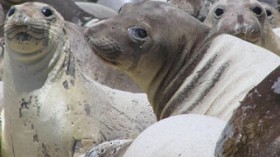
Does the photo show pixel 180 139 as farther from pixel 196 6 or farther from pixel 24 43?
pixel 196 6

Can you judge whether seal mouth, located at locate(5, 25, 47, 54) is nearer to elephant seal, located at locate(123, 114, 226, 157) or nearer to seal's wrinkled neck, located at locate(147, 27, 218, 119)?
seal's wrinkled neck, located at locate(147, 27, 218, 119)

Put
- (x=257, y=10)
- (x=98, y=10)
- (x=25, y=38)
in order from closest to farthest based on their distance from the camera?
(x=25, y=38), (x=257, y=10), (x=98, y=10)

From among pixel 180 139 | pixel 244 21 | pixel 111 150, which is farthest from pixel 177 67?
pixel 180 139

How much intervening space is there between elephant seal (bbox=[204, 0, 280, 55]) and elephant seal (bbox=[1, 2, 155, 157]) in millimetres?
837

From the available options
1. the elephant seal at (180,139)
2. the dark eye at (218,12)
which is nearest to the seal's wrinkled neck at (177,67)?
the dark eye at (218,12)

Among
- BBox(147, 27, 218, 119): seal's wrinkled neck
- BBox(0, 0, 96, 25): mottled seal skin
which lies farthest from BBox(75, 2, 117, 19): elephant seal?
BBox(147, 27, 218, 119): seal's wrinkled neck

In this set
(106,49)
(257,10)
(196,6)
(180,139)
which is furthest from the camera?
(196,6)

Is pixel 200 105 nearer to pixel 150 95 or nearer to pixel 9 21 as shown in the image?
pixel 150 95

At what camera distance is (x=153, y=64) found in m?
5.20

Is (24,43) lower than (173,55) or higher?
lower

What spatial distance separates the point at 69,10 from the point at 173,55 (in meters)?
4.53

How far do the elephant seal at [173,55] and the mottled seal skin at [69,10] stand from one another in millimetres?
4155

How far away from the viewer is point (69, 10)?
9617 millimetres

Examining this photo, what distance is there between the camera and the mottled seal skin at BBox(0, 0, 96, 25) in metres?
9.43
